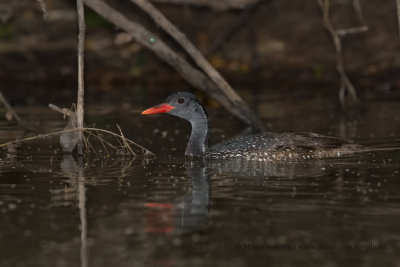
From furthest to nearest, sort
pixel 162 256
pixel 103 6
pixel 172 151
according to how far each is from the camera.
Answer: pixel 103 6 < pixel 172 151 < pixel 162 256

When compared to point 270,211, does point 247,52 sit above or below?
above

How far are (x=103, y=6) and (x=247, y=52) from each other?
34.3ft

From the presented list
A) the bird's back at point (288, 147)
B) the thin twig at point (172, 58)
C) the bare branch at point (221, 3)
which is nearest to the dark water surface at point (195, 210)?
the bird's back at point (288, 147)

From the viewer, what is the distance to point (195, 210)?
11.0 m

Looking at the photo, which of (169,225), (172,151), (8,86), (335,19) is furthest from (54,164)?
(335,19)

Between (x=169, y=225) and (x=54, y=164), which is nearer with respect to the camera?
(x=169, y=225)

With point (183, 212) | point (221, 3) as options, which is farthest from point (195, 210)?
point (221, 3)

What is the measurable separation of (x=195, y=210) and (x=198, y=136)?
4919mm

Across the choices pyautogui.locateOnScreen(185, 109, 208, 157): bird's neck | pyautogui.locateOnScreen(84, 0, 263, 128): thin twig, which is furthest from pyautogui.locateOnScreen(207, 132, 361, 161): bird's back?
pyautogui.locateOnScreen(84, 0, 263, 128): thin twig

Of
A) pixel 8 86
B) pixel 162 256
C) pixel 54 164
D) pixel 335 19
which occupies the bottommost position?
pixel 162 256

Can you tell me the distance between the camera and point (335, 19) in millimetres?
27125

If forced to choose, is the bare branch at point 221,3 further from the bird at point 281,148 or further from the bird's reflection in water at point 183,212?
the bird's reflection in water at point 183,212

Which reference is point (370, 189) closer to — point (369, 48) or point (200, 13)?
point (369, 48)

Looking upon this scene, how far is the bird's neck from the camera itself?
15.6 meters
